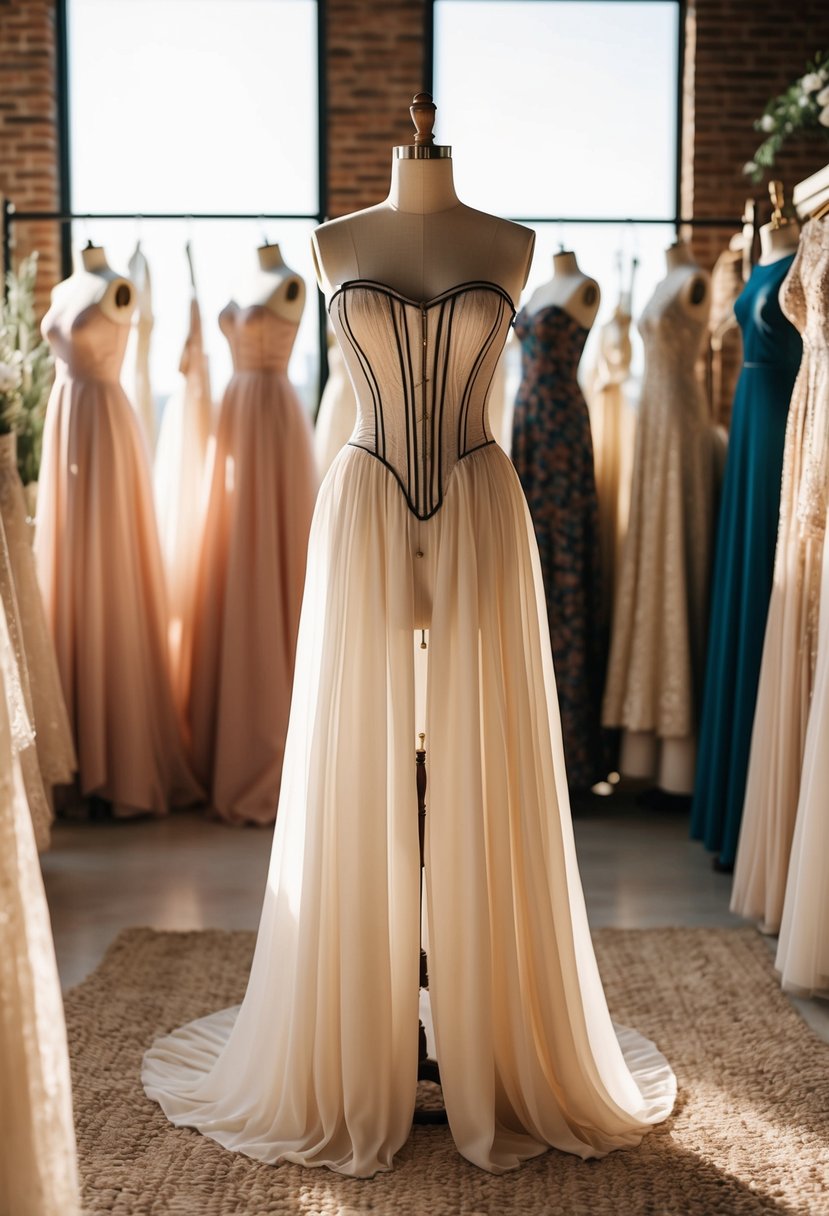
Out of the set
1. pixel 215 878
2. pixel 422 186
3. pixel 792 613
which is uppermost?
pixel 422 186

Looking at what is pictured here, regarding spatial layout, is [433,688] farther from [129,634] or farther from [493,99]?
[493,99]

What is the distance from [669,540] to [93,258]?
223 cm

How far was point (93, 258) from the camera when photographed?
4156 millimetres

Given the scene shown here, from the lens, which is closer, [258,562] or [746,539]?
[746,539]

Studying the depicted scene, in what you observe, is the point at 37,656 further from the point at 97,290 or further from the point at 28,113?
the point at 28,113

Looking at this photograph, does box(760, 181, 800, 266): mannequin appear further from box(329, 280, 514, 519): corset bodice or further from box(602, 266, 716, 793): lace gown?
box(329, 280, 514, 519): corset bodice

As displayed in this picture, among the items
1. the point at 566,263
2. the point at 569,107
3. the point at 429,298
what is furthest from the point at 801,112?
the point at 429,298

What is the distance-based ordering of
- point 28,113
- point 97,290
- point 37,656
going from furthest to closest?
point 28,113
point 97,290
point 37,656

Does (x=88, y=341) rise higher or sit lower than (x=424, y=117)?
lower

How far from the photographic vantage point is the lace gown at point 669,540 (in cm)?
416

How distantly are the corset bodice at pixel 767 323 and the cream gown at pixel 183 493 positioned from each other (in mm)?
1983

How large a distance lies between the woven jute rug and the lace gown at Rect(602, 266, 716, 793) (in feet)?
4.42

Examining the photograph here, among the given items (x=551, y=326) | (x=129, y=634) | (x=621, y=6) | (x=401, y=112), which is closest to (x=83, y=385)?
(x=129, y=634)

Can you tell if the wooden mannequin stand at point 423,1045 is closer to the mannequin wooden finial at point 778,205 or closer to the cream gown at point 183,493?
the mannequin wooden finial at point 778,205
